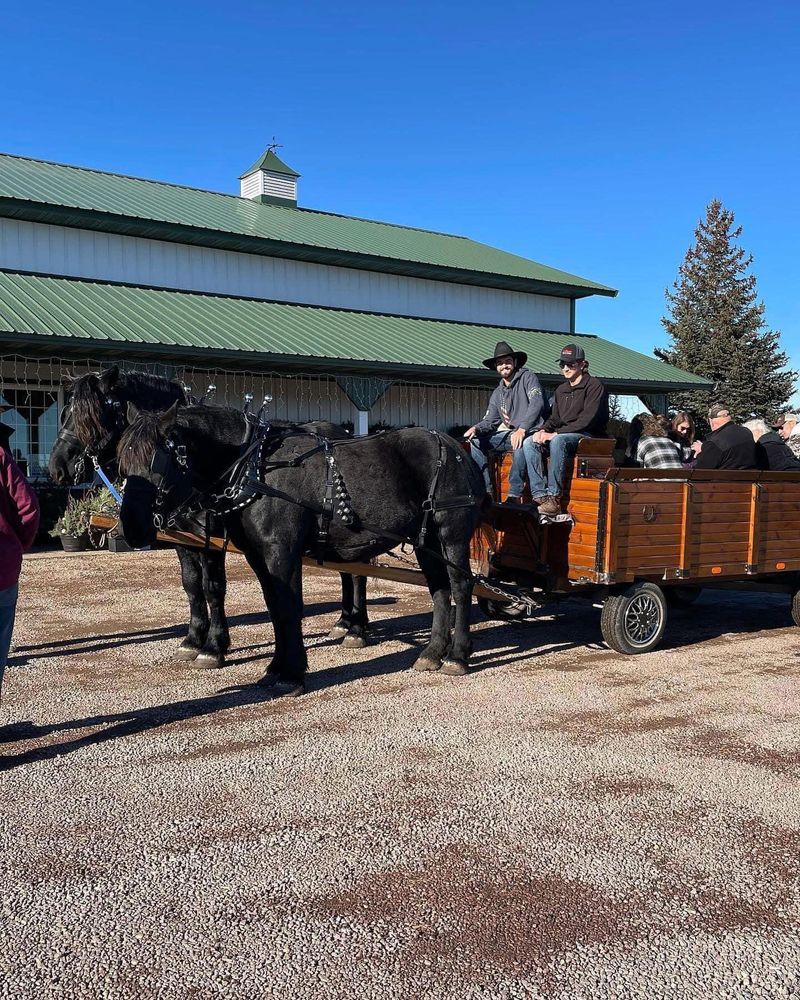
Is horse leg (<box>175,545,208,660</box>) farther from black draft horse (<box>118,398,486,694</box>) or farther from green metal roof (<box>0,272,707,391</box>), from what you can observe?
green metal roof (<box>0,272,707,391</box>)

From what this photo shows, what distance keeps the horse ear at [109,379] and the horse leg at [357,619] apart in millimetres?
2705

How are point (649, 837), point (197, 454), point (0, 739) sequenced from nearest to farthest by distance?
1. point (649, 837)
2. point (0, 739)
3. point (197, 454)

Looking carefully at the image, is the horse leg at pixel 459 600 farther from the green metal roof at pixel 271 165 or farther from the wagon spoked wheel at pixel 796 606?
the green metal roof at pixel 271 165

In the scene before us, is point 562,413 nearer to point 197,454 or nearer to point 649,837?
point 197,454

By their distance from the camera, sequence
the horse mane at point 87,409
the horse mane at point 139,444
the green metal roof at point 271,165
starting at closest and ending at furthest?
1. the horse mane at point 139,444
2. the horse mane at point 87,409
3. the green metal roof at point 271,165

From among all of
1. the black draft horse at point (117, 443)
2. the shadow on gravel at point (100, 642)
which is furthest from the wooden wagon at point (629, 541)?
the shadow on gravel at point (100, 642)

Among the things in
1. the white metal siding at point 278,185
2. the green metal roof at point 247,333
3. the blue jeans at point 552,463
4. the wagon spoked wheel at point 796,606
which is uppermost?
the white metal siding at point 278,185

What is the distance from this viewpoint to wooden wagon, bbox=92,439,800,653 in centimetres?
714

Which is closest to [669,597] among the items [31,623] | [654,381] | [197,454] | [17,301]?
[197,454]

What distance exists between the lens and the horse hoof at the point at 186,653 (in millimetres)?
7320

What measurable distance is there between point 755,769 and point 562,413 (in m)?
3.70

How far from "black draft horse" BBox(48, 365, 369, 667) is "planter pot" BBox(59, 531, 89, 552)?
8.52 metres

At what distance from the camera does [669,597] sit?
33.2 ft

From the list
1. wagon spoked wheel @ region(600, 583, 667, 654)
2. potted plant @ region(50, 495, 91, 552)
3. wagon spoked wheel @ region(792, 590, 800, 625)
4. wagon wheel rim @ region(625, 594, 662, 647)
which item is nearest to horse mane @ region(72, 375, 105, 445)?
wagon spoked wheel @ region(600, 583, 667, 654)
